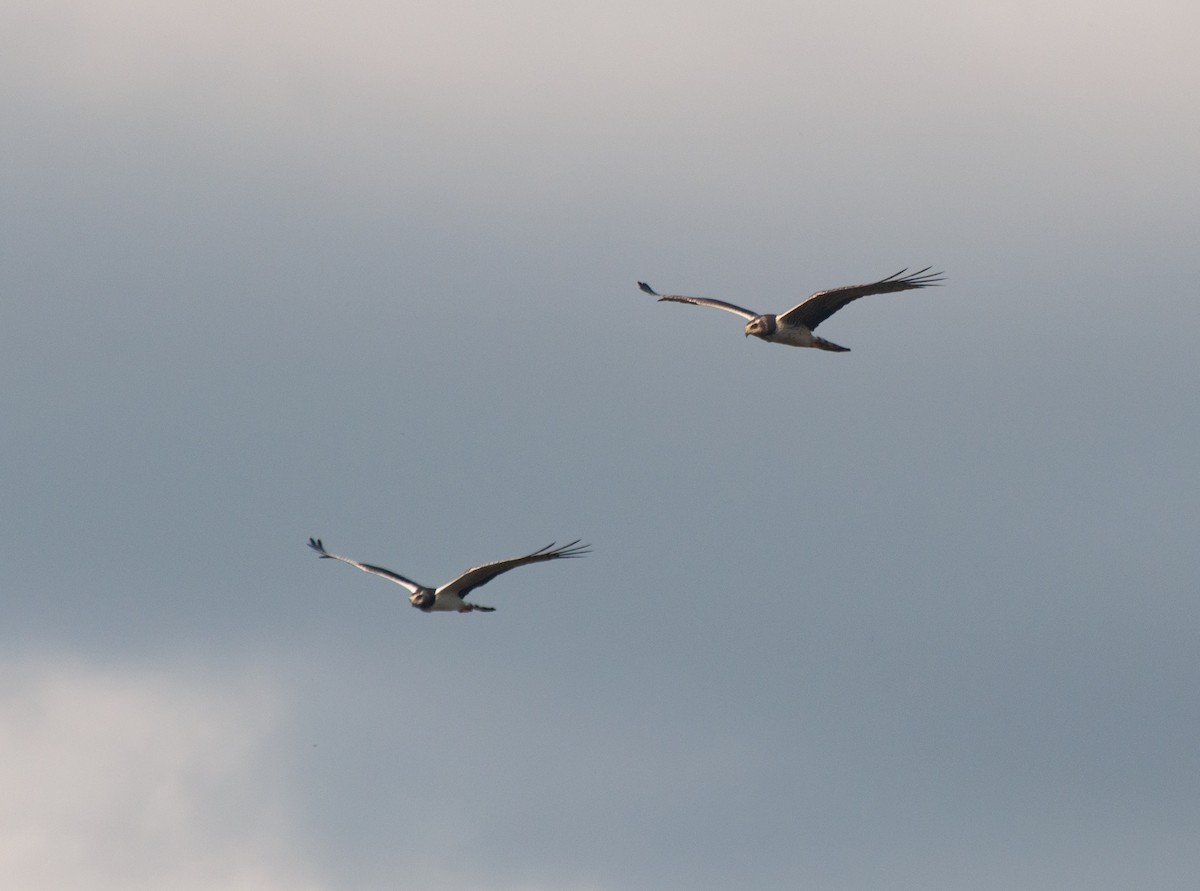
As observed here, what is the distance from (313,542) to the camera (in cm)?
7881

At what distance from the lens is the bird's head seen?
2714 inches

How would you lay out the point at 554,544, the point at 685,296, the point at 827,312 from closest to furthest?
the point at 554,544 < the point at 827,312 < the point at 685,296

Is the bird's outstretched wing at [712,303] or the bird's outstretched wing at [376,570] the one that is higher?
the bird's outstretched wing at [712,303]

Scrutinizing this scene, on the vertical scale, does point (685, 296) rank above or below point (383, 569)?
above

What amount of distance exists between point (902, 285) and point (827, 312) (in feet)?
A: 14.8

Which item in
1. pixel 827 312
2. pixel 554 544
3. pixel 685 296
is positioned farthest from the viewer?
pixel 685 296

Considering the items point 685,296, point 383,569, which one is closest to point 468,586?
point 383,569

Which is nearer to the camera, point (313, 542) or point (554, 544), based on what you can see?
point (554, 544)

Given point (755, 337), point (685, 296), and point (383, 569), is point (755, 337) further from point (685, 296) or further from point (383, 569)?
point (383, 569)

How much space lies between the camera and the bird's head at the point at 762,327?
68938 millimetres

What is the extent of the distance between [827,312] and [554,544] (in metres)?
11.0

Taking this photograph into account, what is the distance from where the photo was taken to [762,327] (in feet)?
226

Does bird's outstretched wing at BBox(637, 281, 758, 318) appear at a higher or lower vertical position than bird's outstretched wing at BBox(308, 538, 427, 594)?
higher

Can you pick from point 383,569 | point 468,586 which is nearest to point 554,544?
point 468,586
